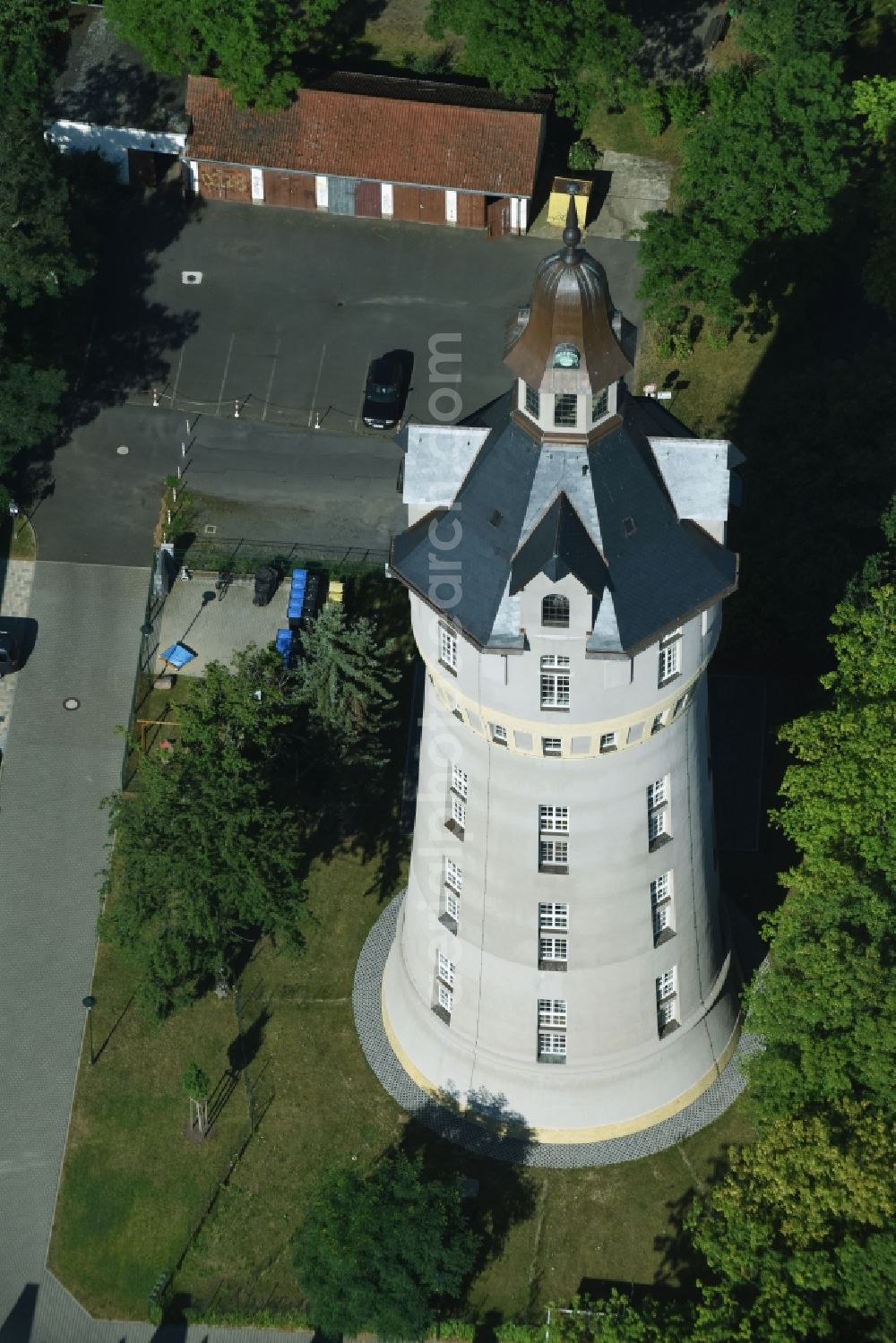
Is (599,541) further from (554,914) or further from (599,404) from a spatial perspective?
(554,914)

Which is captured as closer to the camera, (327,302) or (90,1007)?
(90,1007)

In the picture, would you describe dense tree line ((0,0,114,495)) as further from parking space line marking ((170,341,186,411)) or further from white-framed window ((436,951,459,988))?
→ white-framed window ((436,951,459,988))

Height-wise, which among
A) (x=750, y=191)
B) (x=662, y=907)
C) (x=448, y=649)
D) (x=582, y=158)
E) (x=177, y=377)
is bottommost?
(x=177, y=377)

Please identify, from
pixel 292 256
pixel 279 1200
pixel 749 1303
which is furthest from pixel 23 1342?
pixel 292 256

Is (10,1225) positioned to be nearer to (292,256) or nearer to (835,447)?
(835,447)

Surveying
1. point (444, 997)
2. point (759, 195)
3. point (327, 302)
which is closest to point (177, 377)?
point (327, 302)

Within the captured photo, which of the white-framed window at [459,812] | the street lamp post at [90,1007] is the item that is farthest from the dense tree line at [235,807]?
the white-framed window at [459,812]
